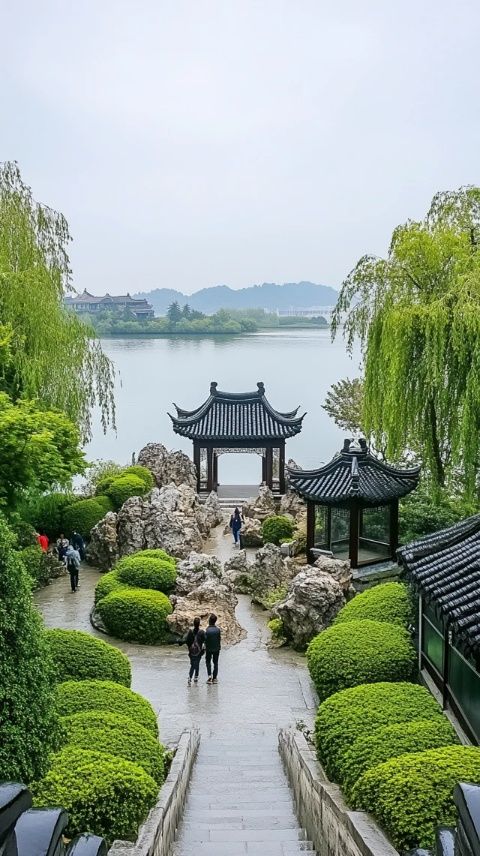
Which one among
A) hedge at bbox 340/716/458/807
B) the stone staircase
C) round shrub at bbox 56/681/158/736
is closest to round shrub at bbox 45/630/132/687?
round shrub at bbox 56/681/158/736

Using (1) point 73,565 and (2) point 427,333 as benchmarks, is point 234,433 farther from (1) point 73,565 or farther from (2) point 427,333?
(2) point 427,333

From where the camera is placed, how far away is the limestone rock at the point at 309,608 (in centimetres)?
1391

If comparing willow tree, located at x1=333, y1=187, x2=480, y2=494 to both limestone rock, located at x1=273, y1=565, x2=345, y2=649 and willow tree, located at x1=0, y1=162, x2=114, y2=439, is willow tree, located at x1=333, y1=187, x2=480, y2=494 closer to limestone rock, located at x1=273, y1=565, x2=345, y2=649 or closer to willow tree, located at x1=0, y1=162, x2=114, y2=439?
limestone rock, located at x1=273, y1=565, x2=345, y2=649

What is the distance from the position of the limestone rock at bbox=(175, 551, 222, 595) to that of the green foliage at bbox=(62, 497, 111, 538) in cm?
535

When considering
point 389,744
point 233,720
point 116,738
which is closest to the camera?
point 116,738

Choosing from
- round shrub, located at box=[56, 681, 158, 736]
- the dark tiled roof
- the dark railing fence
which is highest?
the dark railing fence

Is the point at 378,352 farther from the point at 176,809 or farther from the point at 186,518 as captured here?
the point at 176,809

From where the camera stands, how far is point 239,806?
784cm

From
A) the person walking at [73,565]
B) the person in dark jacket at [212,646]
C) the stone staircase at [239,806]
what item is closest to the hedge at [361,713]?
the stone staircase at [239,806]

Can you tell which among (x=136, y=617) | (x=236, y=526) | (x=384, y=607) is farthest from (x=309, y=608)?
(x=236, y=526)

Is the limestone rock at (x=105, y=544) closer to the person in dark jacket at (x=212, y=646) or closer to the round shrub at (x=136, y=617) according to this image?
the round shrub at (x=136, y=617)

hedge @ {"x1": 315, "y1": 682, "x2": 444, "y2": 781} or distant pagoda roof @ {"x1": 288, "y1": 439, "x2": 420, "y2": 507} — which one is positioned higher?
distant pagoda roof @ {"x1": 288, "y1": 439, "x2": 420, "y2": 507}

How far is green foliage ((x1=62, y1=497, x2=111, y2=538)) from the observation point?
21125 millimetres

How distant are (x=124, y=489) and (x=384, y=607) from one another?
12.0 metres
